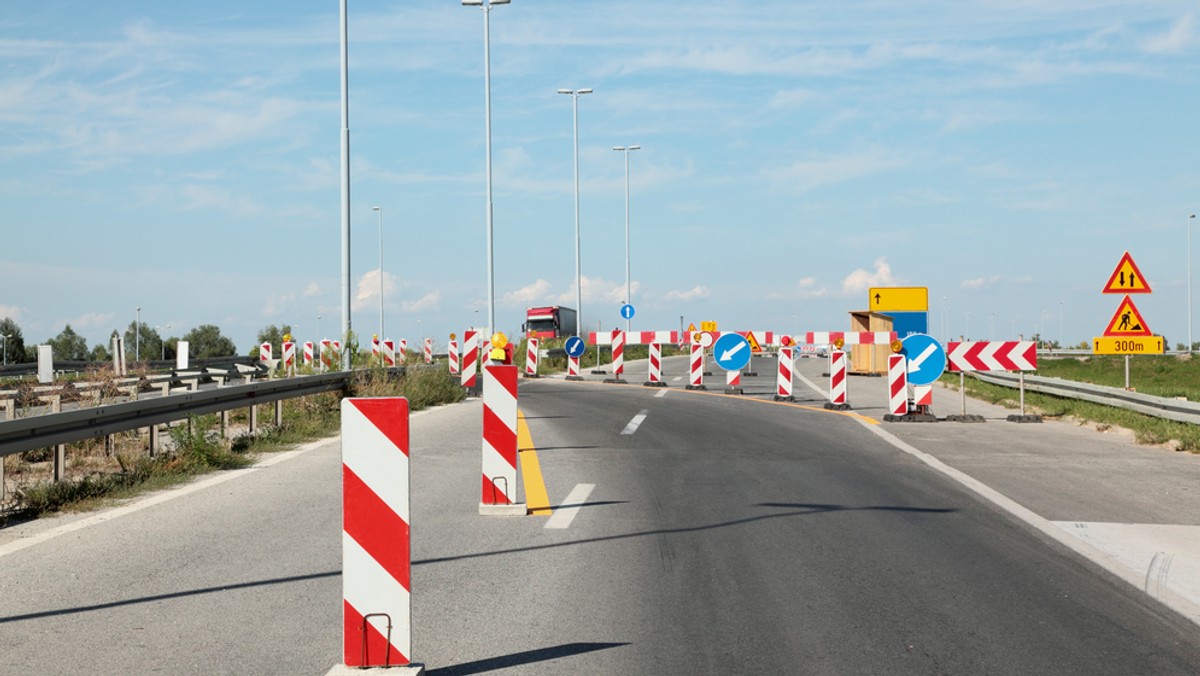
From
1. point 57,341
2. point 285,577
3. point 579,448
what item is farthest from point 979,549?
point 57,341

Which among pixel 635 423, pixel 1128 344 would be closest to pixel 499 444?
pixel 635 423

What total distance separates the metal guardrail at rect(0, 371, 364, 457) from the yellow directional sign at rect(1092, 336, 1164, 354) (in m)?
12.8

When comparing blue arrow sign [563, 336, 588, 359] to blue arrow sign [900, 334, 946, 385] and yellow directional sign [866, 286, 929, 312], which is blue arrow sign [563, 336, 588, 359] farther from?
blue arrow sign [900, 334, 946, 385]

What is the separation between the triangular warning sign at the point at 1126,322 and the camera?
59.9 ft

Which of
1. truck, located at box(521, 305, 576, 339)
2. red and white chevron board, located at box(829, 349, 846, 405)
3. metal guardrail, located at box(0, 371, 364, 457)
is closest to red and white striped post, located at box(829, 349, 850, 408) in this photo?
red and white chevron board, located at box(829, 349, 846, 405)

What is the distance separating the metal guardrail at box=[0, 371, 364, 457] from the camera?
30.6 ft

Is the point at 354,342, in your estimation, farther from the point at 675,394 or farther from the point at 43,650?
the point at 43,650

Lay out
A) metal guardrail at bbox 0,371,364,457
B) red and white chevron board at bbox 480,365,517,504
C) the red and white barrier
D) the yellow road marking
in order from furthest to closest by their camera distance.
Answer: the red and white barrier → the yellow road marking → red and white chevron board at bbox 480,365,517,504 → metal guardrail at bbox 0,371,364,457

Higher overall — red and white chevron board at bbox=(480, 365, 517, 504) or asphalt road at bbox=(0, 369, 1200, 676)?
red and white chevron board at bbox=(480, 365, 517, 504)

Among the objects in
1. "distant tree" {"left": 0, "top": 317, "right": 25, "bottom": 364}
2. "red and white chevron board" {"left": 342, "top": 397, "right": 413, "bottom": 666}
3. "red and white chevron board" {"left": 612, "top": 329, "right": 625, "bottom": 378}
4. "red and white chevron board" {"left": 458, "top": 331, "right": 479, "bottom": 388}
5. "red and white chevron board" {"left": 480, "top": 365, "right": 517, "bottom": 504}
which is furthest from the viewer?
"distant tree" {"left": 0, "top": 317, "right": 25, "bottom": 364}

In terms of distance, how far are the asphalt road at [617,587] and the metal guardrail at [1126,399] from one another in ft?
21.0

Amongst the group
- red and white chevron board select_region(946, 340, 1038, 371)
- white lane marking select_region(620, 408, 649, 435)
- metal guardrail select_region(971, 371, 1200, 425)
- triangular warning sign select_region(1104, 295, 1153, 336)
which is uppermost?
triangular warning sign select_region(1104, 295, 1153, 336)

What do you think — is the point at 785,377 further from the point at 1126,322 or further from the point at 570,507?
the point at 570,507

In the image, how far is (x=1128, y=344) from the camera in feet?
60.4
